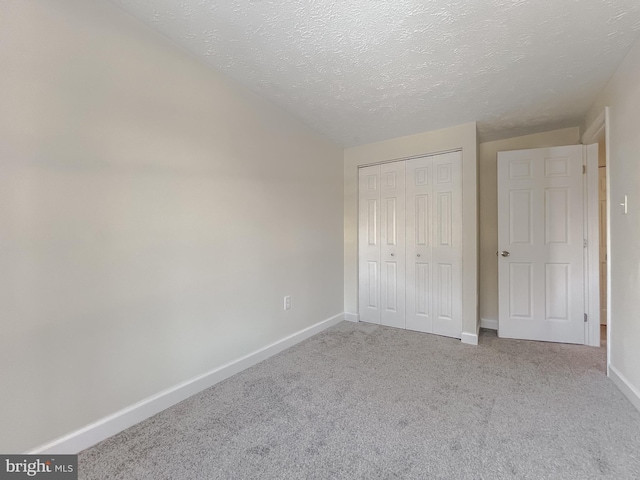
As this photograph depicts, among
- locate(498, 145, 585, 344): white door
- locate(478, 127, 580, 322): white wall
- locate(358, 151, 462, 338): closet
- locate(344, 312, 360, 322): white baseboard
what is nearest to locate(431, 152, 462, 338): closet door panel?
locate(358, 151, 462, 338): closet

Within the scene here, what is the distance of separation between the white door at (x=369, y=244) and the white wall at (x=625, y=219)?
1981mm

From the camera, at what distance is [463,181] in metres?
2.75

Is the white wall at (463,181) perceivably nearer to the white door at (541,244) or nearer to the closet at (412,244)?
the closet at (412,244)

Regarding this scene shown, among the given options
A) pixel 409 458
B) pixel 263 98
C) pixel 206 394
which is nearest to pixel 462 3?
pixel 263 98

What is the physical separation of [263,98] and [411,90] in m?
1.23

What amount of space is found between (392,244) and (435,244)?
49 cm

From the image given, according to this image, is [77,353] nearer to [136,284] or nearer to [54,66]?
[136,284]

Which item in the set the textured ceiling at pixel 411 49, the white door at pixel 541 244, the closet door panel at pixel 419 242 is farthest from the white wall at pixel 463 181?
the white door at pixel 541 244

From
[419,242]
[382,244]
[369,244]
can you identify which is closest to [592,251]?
[419,242]

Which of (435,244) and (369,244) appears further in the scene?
(369,244)

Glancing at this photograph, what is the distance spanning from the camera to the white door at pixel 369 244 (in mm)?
3359

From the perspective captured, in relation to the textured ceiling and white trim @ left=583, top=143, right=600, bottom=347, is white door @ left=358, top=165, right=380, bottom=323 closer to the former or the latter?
the textured ceiling

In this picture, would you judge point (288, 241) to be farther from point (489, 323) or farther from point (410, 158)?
point (489, 323)

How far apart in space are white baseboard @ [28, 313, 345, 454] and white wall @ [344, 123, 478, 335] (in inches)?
58.9
